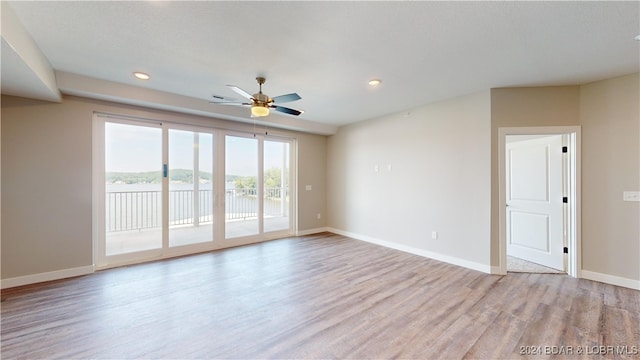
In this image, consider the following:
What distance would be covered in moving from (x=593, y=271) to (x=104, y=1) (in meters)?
5.96

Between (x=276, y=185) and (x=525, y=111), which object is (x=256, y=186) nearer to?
(x=276, y=185)

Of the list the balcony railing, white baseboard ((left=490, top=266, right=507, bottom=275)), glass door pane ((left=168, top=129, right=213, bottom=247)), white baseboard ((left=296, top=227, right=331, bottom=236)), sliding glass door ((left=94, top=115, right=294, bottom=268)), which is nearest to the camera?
white baseboard ((left=490, top=266, right=507, bottom=275))

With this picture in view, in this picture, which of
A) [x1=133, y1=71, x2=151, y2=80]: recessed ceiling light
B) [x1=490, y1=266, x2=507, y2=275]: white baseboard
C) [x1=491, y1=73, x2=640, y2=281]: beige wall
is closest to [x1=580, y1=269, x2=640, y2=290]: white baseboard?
[x1=491, y1=73, x2=640, y2=281]: beige wall

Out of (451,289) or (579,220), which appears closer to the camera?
(451,289)

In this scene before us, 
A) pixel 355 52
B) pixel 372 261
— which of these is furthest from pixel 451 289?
pixel 355 52

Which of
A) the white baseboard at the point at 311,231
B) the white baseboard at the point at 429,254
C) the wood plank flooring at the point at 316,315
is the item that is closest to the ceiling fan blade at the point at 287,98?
the wood plank flooring at the point at 316,315

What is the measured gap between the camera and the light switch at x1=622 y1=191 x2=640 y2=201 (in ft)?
9.86

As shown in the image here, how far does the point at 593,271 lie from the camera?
328 cm

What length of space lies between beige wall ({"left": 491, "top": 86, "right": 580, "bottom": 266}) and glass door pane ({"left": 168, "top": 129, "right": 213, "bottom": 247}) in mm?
4691

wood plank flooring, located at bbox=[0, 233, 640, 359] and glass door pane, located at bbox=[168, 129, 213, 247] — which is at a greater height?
glass door pane, located at bbox=[168, 129, 213, 247]

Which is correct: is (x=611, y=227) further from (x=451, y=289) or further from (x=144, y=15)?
(x=144, y=15)

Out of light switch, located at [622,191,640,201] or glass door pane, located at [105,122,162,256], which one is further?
glass door pane, located at [105,122,162,256]

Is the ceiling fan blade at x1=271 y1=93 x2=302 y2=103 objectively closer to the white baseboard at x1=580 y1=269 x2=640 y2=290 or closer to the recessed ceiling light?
the recessed ceiling light

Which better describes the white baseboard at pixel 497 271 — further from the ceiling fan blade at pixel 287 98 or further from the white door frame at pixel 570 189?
the ceiling fan blade at pixel 287 98
